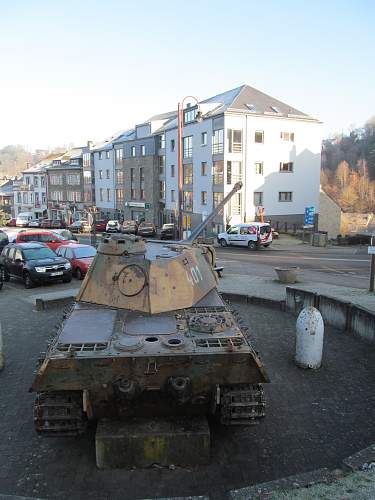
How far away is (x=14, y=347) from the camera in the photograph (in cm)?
995

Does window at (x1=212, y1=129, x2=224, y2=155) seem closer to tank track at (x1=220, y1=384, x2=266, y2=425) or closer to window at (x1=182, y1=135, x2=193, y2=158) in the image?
window at (x1=182, y1=135, x2=193, y2=158)

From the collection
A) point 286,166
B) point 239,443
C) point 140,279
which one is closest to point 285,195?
point 286,166

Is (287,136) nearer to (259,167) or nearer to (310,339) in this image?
(259,167)

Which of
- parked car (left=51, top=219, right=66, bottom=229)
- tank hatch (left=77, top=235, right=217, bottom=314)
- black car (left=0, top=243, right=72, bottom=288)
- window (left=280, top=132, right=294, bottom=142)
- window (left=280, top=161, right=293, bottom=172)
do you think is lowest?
parked car (left=51, top=219, right=66, bottom=229)

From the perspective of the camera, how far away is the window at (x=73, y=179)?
6444 cm

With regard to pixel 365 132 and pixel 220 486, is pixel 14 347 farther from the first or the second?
pixel 365 132

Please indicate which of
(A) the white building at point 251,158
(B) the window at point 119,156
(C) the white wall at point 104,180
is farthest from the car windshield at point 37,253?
(C) the white wall at point 104,180

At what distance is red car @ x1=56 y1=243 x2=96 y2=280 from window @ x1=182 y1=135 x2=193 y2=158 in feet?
78.3

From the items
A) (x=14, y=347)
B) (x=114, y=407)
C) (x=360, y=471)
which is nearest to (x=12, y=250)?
(x=14, y=347)

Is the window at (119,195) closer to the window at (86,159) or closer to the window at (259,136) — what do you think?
the window at (86,159)

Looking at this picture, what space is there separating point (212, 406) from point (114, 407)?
1.16 m

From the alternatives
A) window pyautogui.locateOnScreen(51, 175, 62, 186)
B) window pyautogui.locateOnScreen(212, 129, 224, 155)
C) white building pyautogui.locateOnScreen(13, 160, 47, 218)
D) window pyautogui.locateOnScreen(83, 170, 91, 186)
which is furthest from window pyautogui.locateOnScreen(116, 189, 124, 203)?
window pyautogui.locateOnScreen(212, 129, 224, 155)

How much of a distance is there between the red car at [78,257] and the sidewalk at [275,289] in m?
5.16

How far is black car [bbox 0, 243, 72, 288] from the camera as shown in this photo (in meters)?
16.5
